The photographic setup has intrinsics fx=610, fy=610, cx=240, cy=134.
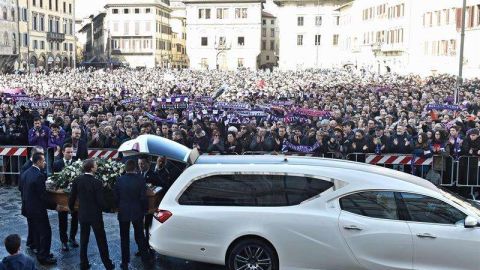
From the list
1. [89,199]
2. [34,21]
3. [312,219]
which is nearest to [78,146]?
[89,199]

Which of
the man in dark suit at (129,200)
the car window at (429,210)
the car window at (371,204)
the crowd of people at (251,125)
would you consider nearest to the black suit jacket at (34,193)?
the man in dark suit at (129,200)

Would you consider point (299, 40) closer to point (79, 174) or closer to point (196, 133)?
point (196, 133)

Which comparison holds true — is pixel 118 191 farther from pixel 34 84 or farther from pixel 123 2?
pixel 123 2

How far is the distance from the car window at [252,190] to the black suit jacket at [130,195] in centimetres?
81

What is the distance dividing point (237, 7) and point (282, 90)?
63.5 metres

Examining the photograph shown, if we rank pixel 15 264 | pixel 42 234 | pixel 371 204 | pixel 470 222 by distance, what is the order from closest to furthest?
pixel 15 264
pixel 470 222
pixel 371 204
pixel 42 234

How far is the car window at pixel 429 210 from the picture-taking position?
7047mm

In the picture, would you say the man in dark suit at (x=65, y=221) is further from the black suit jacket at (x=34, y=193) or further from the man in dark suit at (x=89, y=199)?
the man in dark suit at (x=89, y=199)

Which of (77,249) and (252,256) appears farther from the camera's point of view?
(77,249)

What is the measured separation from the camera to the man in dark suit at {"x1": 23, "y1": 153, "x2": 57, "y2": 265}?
8398 mm

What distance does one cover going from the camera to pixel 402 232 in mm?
7016

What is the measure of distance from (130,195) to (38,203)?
4.49ft

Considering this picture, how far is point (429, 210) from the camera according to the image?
7113 millimetres

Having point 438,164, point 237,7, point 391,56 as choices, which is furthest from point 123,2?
point 438,164
